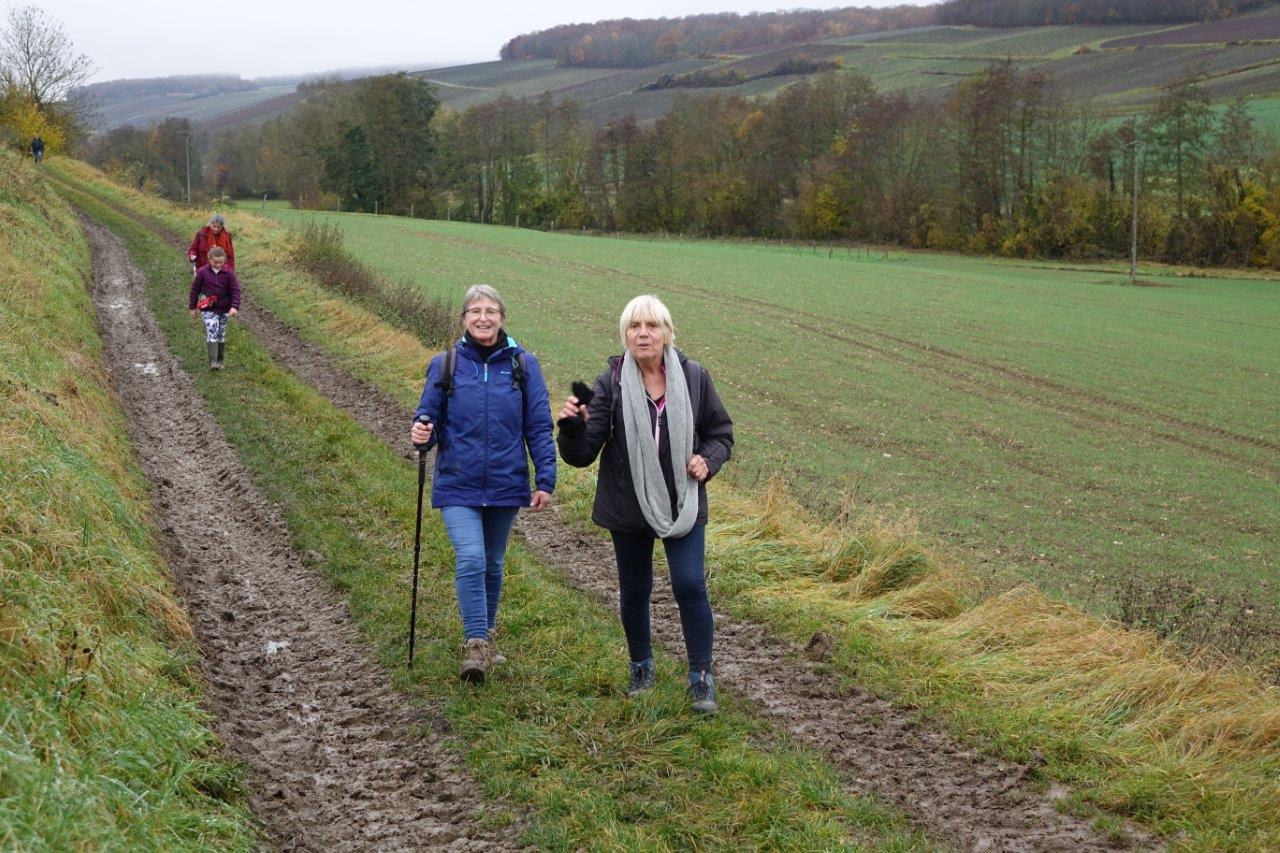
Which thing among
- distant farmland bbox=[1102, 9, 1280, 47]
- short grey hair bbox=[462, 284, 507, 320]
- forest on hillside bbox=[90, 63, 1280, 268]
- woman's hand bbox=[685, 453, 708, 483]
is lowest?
woman's hand bbox=[685, 453, 708, 483]

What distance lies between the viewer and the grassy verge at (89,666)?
3.83 metres

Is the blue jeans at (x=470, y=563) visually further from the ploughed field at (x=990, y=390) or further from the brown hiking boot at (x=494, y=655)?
the ploughed field at (x=990, y=390)

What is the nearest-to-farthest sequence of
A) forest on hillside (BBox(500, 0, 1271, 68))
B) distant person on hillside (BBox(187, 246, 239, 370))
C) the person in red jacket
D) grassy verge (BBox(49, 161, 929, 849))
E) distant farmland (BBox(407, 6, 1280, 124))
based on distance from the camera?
grassy verge (BBox(49, 161, 929, 849)) → distant person on hillside (BBox(187, 246, 239, 370)) → the person in red jacket → distant farmland (BBox(407, 6, 1280, 124)) → forest on hillside (BBox(500, 0, 1271, 68))

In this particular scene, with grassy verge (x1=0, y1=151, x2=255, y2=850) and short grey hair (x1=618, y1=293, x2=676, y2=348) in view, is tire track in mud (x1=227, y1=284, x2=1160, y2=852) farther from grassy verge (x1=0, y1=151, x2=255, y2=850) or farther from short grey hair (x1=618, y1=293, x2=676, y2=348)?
grassy verge (x1=0, y1=151, x2=255, y2=850)

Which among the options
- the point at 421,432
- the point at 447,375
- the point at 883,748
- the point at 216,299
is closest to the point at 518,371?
the point at 447,375

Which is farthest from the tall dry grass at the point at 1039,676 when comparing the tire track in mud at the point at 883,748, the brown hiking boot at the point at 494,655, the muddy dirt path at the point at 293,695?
the muddy dirt path at the point at 293,695

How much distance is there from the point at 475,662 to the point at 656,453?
1.66m

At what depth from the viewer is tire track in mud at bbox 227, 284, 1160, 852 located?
4887 mm

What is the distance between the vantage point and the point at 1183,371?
30969 millimetres

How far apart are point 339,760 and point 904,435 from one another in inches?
719

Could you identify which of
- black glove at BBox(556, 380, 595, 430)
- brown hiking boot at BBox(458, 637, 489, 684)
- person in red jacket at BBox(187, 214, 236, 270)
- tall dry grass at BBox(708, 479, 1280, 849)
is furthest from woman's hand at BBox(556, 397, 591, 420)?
person in red jacket at BBox(187, 214, 236, 270)

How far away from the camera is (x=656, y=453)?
227 inches

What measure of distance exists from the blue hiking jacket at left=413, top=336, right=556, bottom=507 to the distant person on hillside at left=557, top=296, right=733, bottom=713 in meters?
0.56

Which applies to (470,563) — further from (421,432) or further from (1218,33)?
(1218,33)
